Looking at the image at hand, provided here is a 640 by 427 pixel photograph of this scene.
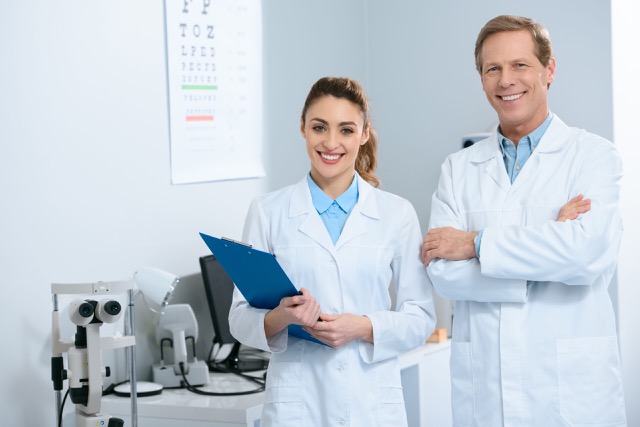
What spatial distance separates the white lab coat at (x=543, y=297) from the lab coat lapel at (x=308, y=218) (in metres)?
0.25

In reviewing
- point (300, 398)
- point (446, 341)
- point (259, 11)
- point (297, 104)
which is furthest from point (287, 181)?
point (300, 398)

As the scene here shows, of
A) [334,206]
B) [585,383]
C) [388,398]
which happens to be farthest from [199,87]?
[585,383]

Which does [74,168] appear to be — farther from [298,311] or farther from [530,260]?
[530,260]

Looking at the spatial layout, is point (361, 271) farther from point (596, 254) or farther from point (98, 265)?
point (98, 265)

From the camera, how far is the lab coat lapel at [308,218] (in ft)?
5.88

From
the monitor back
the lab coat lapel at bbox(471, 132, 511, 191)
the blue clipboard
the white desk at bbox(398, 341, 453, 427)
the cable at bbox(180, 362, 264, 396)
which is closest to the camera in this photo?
the blue clipboard

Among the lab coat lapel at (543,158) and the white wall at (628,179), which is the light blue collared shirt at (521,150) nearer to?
the lab coat lapel at (543,158)

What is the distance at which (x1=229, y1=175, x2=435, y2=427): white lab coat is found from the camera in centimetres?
174

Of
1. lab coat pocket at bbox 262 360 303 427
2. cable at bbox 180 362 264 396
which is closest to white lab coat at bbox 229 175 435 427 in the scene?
lab coat pocket at bbox 262 360 303 427

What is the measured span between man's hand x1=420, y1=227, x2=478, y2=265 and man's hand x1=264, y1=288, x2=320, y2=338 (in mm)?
318

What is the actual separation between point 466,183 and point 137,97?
1142mm

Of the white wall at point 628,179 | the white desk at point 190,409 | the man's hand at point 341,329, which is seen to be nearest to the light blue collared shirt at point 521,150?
the man's hand at point 341,329

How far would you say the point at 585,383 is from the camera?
1791 millimetres

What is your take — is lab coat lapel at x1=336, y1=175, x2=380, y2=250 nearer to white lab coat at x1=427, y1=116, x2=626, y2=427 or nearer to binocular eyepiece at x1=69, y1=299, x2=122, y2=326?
white lab coat at x1=427, y1=116, x2=626, y2=427
